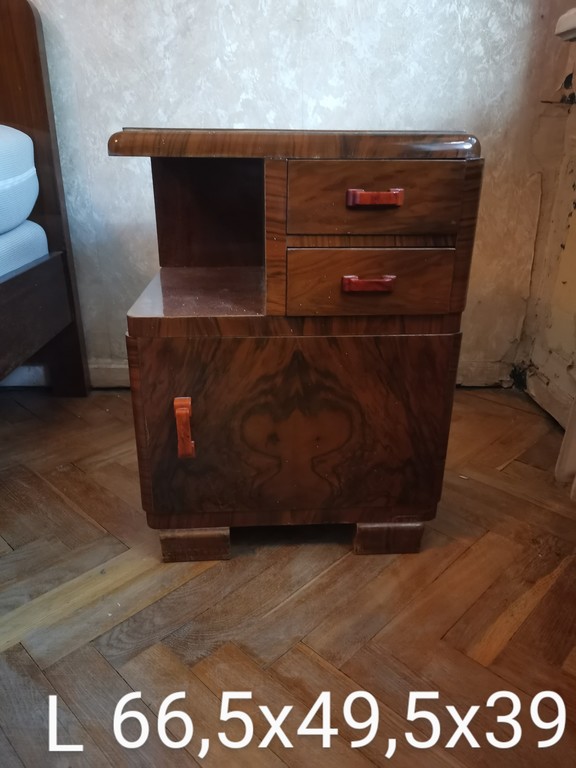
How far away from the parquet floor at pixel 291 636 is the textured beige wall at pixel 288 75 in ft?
2.09

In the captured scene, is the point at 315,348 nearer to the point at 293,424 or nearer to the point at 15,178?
the point at 293,424

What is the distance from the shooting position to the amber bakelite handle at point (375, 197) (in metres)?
0.66

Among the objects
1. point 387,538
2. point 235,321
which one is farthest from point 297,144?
point 387,538

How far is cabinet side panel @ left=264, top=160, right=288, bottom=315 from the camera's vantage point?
2.17 ft

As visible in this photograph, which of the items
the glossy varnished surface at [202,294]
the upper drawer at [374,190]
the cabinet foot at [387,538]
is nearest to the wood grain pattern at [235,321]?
the glossy varnished surface at [202,294]

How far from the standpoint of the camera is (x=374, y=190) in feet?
2.20

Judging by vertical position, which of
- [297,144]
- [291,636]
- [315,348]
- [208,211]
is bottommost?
[291,636]

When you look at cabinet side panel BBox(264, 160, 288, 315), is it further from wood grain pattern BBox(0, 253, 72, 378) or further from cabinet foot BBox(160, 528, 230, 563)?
wood grain pattern BBox(0, 253, 72, 378)

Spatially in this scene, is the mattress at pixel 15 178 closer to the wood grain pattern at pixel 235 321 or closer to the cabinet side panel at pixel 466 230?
the wood grain pattern at pixel 235 321

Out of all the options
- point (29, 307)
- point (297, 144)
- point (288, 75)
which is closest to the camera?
point (297, 144)

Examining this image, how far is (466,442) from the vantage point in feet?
3.85

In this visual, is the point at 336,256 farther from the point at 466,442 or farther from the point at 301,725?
the point at 466,442

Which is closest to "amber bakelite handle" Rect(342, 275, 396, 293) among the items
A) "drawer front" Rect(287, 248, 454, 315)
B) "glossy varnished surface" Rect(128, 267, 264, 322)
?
"drawer front" Rect(287, 248, 454, 315)

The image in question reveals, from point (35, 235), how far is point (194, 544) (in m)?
0.70
